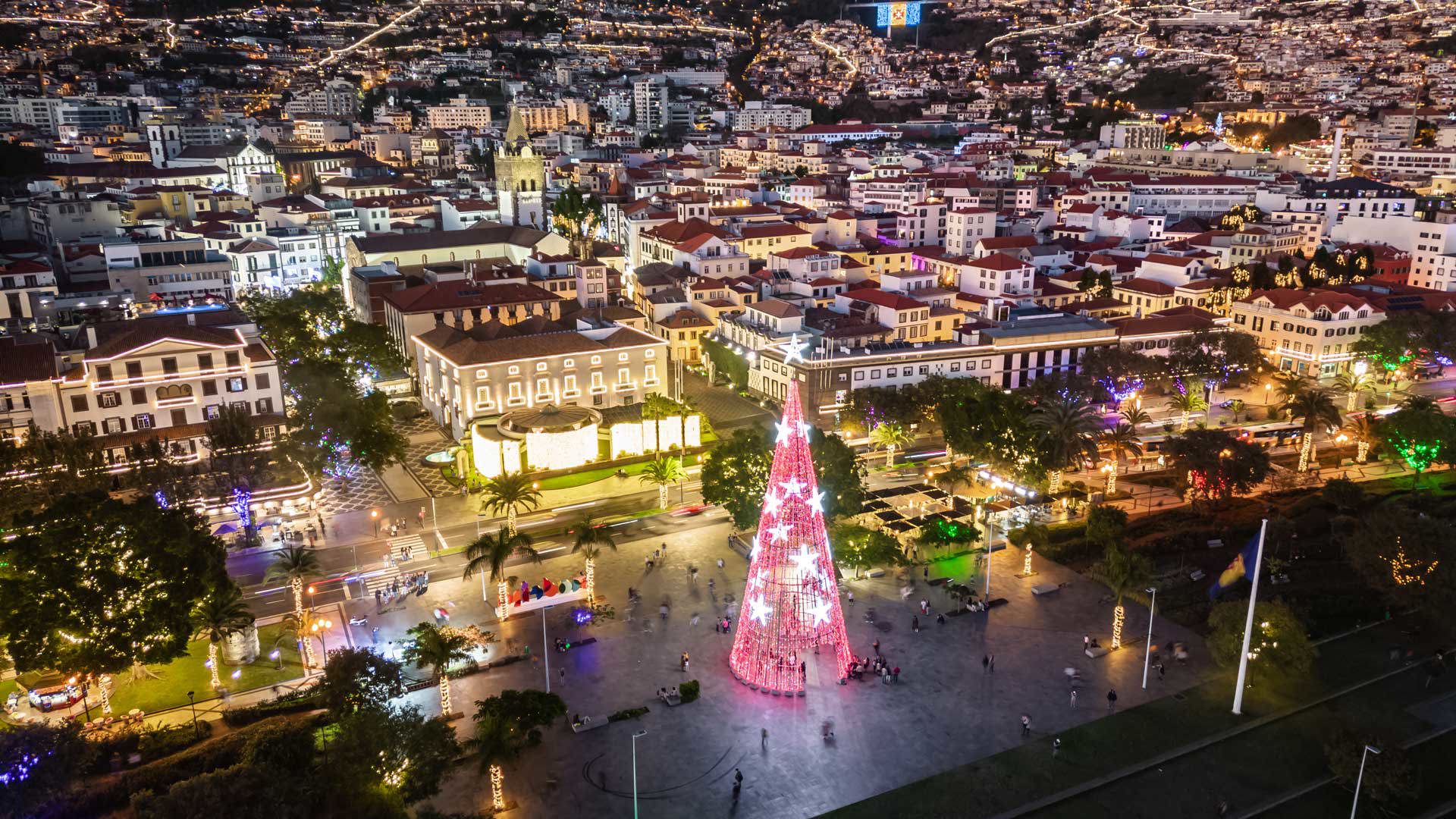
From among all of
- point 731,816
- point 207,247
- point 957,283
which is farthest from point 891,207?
point 731,816

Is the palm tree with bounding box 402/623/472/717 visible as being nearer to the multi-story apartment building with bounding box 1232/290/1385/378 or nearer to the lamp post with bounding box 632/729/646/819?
the lamp post with bounding box 632/729/646/819

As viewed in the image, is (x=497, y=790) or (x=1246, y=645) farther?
(x=1246, y=645)

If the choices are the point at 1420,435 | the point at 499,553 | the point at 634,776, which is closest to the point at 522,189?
the point at 499,553

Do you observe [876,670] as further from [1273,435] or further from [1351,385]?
[1351,385]

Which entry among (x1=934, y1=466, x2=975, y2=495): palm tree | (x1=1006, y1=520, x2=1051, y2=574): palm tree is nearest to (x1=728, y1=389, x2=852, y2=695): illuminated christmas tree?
(x1=1006, y1=520, x2=1051, y2=574): palm tree

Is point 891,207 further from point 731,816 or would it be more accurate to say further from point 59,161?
point 59,161
